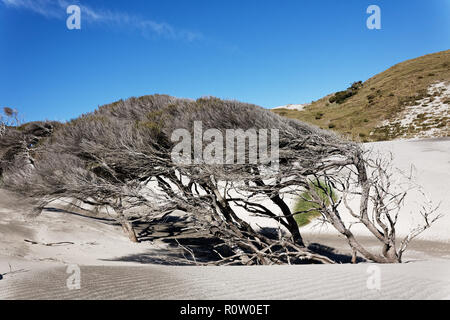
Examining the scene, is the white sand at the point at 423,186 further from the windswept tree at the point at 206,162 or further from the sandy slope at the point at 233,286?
the sandy slope at the point at 233,286

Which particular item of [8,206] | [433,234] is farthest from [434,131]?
[8,206]

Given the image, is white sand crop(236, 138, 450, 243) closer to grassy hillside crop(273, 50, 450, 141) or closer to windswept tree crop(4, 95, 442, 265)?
windswept tree crop(4, 95, 442, 265)

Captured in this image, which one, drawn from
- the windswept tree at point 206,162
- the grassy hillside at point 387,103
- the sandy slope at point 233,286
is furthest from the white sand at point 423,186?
the grassy hillside at point 387,103

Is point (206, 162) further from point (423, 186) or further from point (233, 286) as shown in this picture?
point (423, 186)

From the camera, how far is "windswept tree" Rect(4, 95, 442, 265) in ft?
22.1

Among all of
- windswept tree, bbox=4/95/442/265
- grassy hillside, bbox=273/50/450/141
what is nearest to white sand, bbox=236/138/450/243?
windswept tree, bbox=4/95/442/265

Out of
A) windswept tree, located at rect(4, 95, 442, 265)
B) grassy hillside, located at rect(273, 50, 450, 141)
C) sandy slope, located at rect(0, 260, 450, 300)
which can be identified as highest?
grassy hillside, located at rect(273, 50, 450, 141)

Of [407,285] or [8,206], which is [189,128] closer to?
[407,285]

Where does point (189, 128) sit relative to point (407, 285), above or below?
→ above

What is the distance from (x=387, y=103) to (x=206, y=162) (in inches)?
1324

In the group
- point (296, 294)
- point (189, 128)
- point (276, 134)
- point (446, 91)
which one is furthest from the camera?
point (446, 91)

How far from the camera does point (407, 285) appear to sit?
3121 mm

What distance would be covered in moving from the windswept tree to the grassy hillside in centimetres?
2072
